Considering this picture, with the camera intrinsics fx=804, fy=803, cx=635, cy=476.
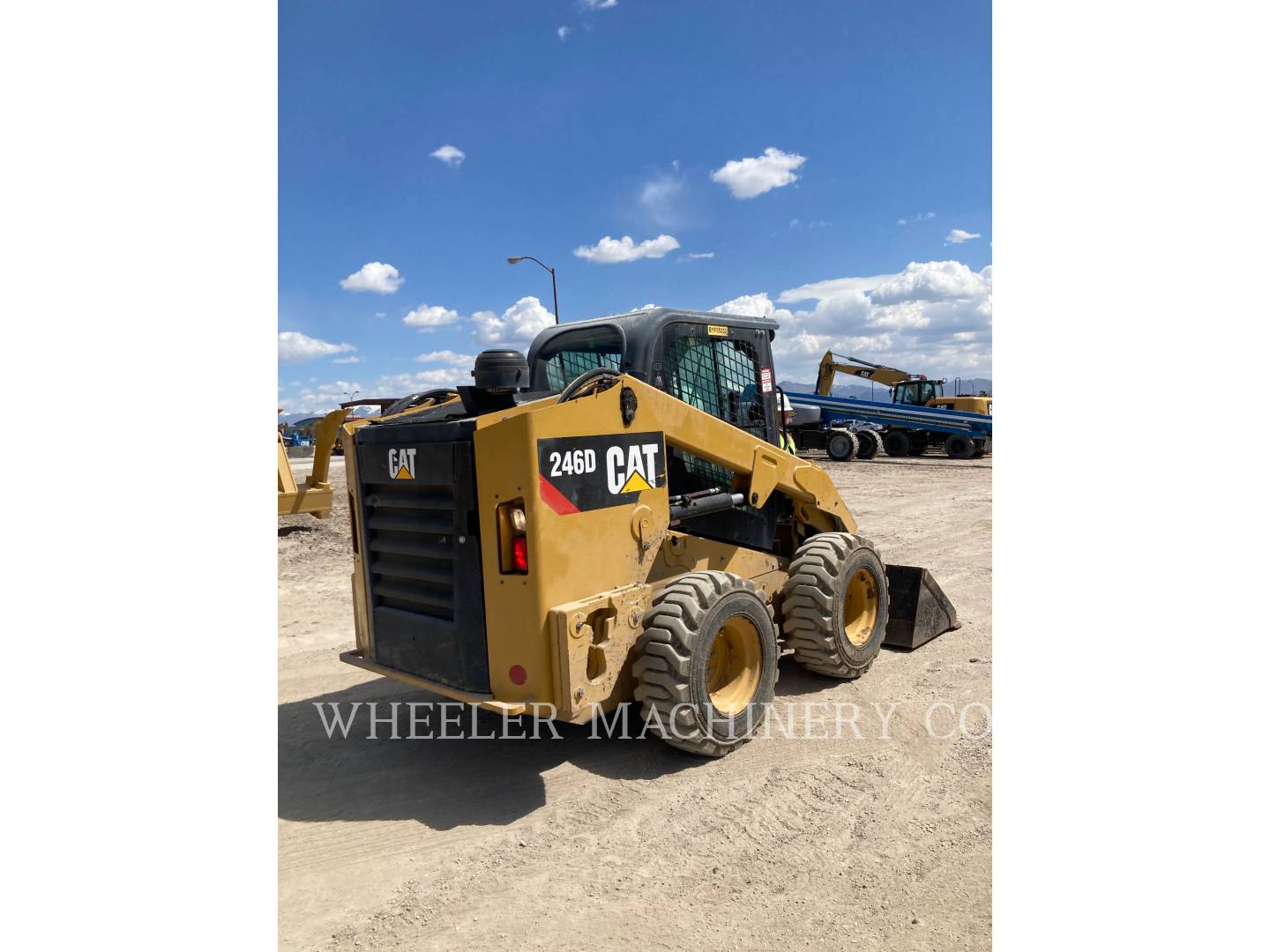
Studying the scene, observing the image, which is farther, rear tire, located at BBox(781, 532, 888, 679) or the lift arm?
rear tire, located at BBox(781, 532, 888, 679)

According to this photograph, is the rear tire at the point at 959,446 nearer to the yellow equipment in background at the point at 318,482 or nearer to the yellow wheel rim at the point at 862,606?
the yellow equipment in background at the point at 318,482

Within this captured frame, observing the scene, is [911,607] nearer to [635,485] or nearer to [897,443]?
[635,485]

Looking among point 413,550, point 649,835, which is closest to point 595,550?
point 413,550

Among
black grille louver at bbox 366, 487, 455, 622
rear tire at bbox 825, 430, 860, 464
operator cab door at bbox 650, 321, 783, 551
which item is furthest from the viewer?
rear tire at bbox 825, 430, 860, 464

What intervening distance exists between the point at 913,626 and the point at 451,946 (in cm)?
415

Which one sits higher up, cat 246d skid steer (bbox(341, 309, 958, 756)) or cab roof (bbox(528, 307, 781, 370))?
cab roof (bbox(528, 307, 781, 370))

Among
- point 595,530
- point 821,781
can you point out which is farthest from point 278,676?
point 821,781

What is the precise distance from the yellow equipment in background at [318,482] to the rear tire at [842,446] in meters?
16.9

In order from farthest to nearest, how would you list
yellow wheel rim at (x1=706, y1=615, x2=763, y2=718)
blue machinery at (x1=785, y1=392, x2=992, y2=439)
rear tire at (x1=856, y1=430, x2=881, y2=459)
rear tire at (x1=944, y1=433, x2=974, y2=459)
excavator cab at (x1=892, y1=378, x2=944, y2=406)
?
excavator cab at (x1=892, y1=378, x2=944, y2=406) < rear tire at (x1=856, y1=430, x2=881, y2=459) < rear tire at (x1=944, y1=433, x2=974, y2=459) < blue machinery at (x1=785, y1=392, x2=992, y2=439) < yellow wheel rim at (x1=706, y1=615, x2=763, y2=718)

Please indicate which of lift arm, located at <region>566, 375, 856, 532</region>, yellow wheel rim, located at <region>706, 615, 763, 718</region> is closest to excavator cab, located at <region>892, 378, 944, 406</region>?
lift arm, located at <region>566, 375, 856, 532</region>

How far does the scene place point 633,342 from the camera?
484 centimetres

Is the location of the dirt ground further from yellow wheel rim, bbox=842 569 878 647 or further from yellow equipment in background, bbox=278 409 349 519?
yellow equipment in background, bbox=278 409 349 519

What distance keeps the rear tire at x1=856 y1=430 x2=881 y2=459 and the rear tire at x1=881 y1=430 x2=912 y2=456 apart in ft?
1.53

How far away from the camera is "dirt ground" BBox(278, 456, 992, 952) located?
9.56ft
